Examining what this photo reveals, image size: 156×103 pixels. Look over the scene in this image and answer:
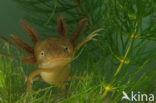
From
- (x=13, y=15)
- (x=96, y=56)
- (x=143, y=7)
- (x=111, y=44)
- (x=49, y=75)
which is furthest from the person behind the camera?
(x=13, y=15)

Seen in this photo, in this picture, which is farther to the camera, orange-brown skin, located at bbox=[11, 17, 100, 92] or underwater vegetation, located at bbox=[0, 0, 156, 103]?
orange-brown skin, located at bbox=[11, 17, 100, 92]

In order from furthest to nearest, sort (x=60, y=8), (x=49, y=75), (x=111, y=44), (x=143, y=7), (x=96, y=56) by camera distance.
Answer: (x=96, y=56), (x=60, y=8), (x=49, y=75), (x=111, y=44), (x=143, y=7)

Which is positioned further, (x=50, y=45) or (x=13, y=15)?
(x=13, y=15)

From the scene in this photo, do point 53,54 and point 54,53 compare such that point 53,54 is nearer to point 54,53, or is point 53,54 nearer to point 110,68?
point 54,53

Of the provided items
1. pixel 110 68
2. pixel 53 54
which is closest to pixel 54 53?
pixel 53 54

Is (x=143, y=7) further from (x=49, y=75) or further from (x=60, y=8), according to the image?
(x=60, y=8)

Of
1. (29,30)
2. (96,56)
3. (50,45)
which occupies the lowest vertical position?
(96,56)

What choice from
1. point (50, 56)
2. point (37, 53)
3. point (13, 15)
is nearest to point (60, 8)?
point (37, 53)

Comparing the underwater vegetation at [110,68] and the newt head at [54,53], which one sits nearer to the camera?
the underwater vegetation at [110,68]

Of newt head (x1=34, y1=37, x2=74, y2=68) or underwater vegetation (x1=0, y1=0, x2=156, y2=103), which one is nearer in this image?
underwater vegetation (x1=0, y1=0, x2=156, y2=103)

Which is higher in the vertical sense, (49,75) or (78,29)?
(78,29)

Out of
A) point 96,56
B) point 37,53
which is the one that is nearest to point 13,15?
point 96,56
